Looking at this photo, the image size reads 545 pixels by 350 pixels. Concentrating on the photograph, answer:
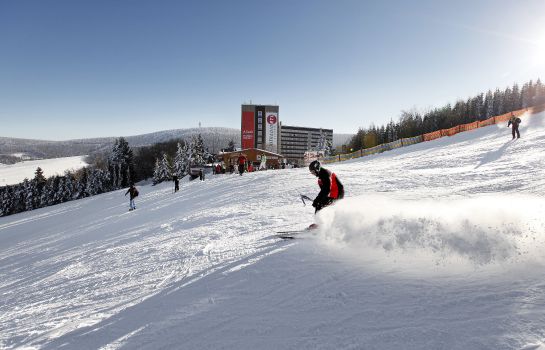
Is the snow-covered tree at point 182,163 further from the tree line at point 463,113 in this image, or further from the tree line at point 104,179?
the tree line at point 463,113

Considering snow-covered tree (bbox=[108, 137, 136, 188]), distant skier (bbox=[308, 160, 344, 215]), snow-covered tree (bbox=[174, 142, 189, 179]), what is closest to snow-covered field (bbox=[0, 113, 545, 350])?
distant skier (bbox=[308, 160, 344, 215])

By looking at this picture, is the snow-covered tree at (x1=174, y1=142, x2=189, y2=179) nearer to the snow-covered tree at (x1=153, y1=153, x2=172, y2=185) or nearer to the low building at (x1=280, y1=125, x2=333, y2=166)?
the snow-covered tree at (x1=153, y1=153, x2=172, y2=185)

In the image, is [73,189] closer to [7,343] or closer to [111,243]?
[111,243]

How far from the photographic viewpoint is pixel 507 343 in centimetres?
232

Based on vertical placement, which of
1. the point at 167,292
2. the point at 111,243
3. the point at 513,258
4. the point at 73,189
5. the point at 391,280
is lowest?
the point at 73,189

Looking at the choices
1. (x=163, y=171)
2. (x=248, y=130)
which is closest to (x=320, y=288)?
(x=163, y=171)

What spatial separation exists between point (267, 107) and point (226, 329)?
93.0 meters

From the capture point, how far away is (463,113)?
105m

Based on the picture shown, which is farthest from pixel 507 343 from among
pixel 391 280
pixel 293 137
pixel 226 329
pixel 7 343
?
pixel 293 137

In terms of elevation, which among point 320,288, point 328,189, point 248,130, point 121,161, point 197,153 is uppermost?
point 248,130

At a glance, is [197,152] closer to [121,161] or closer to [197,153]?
[197,153]

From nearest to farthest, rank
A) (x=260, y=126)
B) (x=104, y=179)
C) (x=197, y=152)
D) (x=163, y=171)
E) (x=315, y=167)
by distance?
(x=315, y=167)
(x=197, y=152)
(x=163, y=171)
(x=104, y=179)
(x=260, y=126)

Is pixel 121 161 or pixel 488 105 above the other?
pixel 488 105

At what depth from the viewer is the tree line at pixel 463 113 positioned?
100 m
